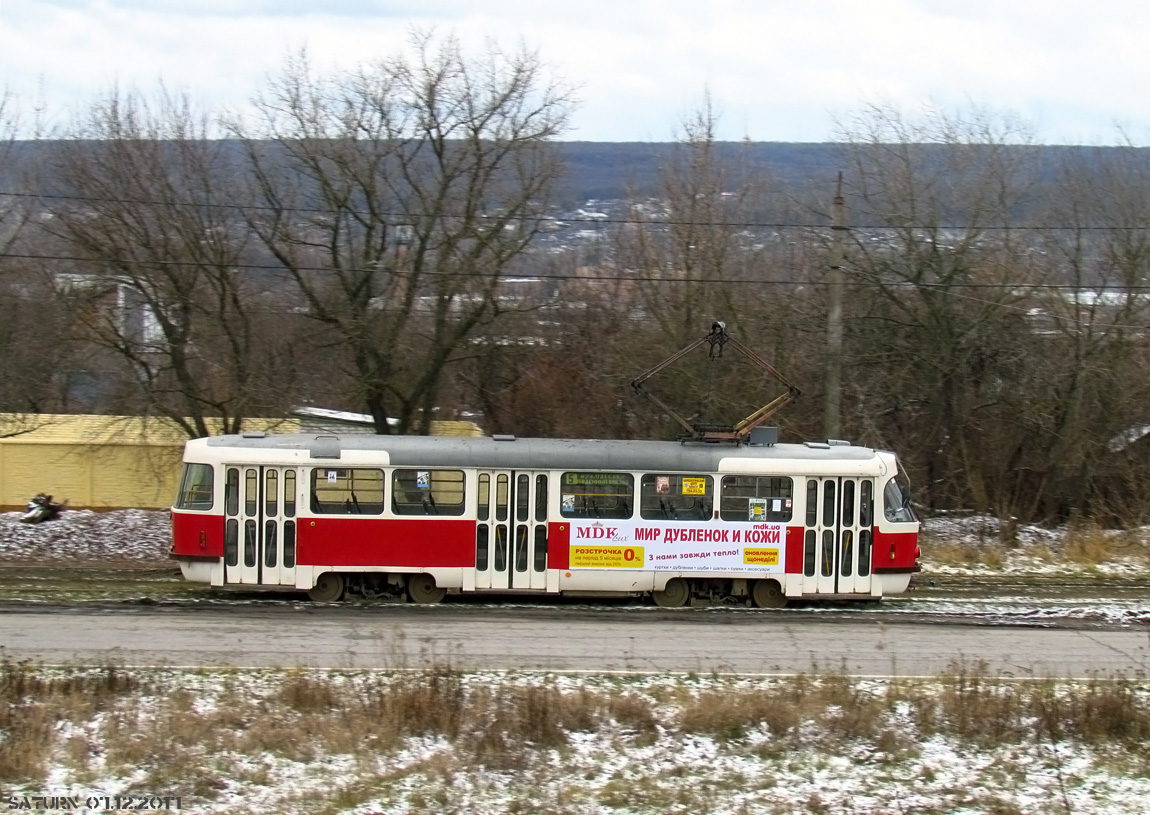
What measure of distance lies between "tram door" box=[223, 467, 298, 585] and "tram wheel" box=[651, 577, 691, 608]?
5.41m

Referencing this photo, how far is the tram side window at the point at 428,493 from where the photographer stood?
1639 cm

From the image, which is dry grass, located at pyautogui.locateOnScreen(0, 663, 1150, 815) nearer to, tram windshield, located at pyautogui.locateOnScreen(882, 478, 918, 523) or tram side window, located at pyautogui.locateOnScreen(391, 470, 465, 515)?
tram side window, located at pyautogui.locateOnScreen(391, 470, 465, 515)

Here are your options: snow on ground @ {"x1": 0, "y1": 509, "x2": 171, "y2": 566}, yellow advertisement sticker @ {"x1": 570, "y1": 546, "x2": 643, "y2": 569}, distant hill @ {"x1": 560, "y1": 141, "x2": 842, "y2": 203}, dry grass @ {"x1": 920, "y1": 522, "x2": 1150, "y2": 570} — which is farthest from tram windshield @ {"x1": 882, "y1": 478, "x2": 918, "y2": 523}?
snow on ground @ {"x1": 0, "y1": 509, "x2": 171, "y2": 566}

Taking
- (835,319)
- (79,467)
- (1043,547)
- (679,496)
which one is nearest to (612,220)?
(835,319)

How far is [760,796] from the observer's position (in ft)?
29.1

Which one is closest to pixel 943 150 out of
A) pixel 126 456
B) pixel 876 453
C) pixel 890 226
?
pixel 890 226

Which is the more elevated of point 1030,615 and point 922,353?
point 922,353

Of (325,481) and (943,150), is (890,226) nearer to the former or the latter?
(943,150)

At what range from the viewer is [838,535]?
16688 mm

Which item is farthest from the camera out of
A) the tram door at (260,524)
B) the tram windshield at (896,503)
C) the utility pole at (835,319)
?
the utility pole at (835,319)

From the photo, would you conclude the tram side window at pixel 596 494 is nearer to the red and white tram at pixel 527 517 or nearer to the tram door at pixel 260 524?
the red and white tram at pixel 527 517

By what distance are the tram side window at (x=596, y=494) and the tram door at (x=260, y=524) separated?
3.94m

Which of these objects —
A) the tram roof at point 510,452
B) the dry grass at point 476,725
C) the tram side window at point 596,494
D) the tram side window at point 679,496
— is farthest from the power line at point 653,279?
the dry grass at point 476,725

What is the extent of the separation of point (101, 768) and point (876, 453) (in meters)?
11.9
